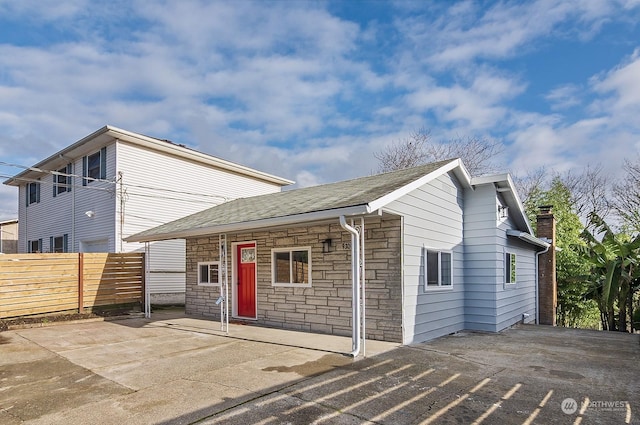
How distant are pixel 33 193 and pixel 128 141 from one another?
360 inches

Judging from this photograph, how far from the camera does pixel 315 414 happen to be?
13.1 feet

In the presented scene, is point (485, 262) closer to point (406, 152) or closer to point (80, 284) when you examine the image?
point (80, 284)

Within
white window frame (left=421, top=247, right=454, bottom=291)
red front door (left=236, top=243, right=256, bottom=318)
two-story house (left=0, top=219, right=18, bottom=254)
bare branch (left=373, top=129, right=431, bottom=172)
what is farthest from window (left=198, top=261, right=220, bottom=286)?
two-story house (left=0, top=219, right=18, bottom=254)

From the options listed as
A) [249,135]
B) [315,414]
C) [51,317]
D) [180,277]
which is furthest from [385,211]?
→ [249,135]

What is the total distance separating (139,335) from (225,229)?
296 centimetres

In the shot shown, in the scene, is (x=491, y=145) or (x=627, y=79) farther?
(x=491, y=145)

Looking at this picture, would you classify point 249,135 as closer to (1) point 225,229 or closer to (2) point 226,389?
(1) point 225,229

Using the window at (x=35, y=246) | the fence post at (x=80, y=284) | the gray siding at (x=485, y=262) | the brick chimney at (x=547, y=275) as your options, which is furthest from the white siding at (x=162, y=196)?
the brick chimney at (x=547, y=275)

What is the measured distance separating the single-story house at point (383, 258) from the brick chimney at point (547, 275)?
7.46 ft

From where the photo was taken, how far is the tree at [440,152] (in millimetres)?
23359

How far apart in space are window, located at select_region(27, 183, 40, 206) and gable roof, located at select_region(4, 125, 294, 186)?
A: 491 millimetres

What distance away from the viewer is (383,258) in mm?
7594

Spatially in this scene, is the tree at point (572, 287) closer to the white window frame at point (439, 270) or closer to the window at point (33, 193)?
the white window frame at point (439, 270)

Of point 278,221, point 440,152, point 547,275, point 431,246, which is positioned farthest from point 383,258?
point 440,152
